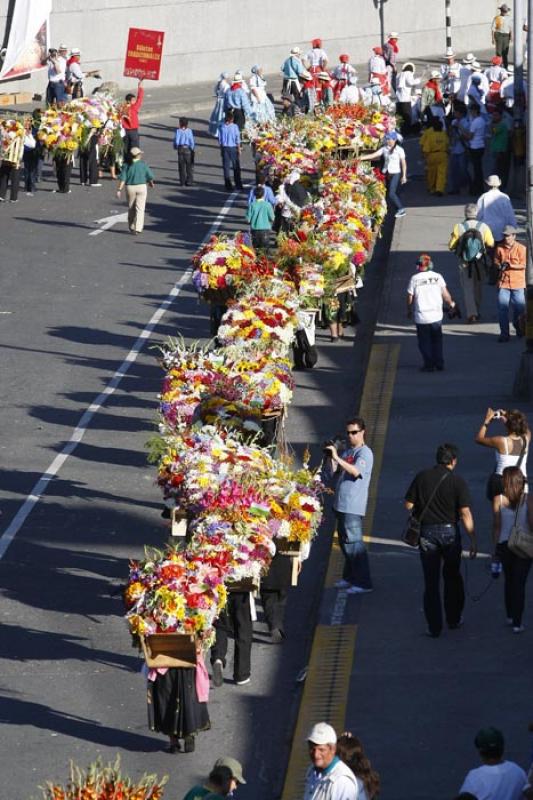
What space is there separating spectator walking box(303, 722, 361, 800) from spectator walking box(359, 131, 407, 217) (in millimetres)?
23498

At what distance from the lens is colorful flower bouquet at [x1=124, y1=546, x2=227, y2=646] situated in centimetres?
1348

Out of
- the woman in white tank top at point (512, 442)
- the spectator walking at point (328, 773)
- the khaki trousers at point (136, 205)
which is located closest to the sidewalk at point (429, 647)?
the woman in white tank top at point (512, 442)

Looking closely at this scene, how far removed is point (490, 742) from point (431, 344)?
44.3 feet

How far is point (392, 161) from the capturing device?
33.8m

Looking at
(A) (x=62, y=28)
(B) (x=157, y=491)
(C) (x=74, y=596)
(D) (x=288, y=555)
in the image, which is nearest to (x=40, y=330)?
(B) (x=157, y=491)

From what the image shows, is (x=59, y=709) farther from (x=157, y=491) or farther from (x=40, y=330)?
(x=40, y=330)

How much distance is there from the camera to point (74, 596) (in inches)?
669

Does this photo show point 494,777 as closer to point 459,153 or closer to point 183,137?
point 459,153

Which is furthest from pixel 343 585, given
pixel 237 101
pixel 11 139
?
pixel 237 101

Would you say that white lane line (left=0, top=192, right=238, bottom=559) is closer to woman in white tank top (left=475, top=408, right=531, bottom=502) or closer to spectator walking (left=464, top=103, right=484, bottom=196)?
woman in white tank top (left=475, top=408, right=531, bottom=502)

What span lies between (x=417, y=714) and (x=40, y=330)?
574 inches

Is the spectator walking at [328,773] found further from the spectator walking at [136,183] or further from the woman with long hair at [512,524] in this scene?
the spectator walking at [136,183]

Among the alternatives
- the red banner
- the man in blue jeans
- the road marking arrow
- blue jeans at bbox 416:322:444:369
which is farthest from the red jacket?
the man in blue jeans

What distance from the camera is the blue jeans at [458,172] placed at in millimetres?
37094
